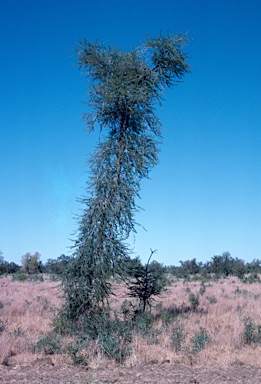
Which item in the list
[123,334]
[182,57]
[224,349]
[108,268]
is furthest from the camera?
[182,57]

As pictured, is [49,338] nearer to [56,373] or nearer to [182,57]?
[56,373]

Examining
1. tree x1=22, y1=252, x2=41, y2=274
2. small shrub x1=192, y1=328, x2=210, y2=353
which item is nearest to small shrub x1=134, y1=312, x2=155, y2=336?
small shrub x1=192, y1=328, x2=210, y2=353

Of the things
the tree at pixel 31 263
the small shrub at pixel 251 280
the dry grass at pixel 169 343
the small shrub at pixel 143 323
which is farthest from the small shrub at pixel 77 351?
the tree at pixel 31 263

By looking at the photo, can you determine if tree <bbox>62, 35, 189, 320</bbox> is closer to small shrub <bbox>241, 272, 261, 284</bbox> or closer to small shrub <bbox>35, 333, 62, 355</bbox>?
small shrub <bbox>35, 333, 62, 355</bbox>

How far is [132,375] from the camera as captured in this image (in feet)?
24.7

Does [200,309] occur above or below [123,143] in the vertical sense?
below

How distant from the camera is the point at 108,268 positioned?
439 inches

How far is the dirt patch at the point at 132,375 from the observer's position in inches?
278

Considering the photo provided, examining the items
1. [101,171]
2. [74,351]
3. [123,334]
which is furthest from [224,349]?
[101,171]

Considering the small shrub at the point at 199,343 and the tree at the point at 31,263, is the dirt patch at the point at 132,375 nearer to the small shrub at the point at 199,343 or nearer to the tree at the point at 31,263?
the small shrub at the point at 199,343

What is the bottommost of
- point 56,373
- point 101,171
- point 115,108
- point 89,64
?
point 56,373

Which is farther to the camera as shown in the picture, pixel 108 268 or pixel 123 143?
pixel 123 143

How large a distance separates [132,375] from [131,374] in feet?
0.27

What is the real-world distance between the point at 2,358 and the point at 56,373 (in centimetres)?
139
